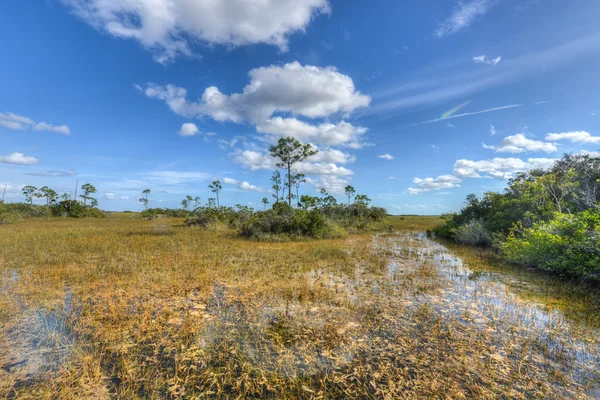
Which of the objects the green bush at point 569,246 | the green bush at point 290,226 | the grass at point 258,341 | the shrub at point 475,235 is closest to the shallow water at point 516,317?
the grass at point 258,341

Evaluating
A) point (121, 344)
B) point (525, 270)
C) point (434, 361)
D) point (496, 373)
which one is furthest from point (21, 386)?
point (525, 270)

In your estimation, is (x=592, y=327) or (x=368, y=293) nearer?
(x=592, y=327)

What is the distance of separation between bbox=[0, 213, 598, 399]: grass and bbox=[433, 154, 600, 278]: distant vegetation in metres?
3.32

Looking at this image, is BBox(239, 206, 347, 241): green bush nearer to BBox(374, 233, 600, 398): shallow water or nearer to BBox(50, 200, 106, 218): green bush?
BBox(374, 233, 600, 398): shallow water

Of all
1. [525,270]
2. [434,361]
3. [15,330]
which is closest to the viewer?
[434,361]

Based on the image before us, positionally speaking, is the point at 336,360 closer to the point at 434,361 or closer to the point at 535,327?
the point at 434,361

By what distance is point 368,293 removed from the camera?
7.04 m

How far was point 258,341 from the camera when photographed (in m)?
4.50

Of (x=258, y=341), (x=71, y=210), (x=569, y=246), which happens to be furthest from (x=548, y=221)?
(x=71, y=210)

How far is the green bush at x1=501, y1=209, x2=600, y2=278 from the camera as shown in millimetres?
7395

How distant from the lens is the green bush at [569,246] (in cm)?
739

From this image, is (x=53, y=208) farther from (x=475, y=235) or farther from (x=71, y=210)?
(x=475, y=235)

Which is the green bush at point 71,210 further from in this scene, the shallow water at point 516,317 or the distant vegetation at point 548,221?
the distant vegetation at point 548,221

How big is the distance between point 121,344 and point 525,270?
13.4 m
